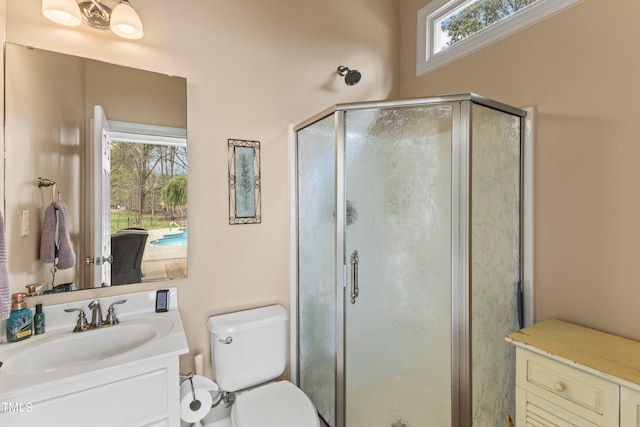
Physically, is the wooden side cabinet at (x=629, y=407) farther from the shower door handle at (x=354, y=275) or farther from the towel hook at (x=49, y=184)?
the towel hook at (x=49, y=184)

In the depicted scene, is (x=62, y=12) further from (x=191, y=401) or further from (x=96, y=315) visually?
(x=191, y=401)

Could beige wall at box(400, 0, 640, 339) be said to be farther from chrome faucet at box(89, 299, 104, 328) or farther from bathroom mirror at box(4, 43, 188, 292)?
chrome faucet at box(89, 299, 104, 328)

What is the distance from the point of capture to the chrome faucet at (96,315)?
146 centimetres

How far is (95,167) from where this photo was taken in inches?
59.1

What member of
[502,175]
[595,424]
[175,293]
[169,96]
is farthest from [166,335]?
[502,175]

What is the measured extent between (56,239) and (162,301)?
0.58 meters

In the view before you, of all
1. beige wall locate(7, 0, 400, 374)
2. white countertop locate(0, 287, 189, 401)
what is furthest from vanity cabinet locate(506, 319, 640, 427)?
white countertop locate(0, 287, 189, 401)

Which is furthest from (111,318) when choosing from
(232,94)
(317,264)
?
(232,94)

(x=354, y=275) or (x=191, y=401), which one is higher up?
(x=354, y=275)

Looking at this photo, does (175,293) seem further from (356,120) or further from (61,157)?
(356,120)

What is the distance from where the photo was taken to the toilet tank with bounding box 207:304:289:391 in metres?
1.66

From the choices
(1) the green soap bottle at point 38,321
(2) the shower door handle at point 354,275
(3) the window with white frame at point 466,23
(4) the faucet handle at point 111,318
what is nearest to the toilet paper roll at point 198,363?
(4) the faucet handle at point 111,318

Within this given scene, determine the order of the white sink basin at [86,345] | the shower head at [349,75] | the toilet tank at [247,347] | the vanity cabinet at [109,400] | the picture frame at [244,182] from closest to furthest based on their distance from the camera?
the vanity cabinet at [109,400] → the white sink basin at [86,345] → the toilet tank at [247,347] → the picture frame at [244,182] → the shower head at [349,75]

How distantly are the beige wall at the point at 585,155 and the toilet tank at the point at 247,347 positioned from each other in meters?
1.54
